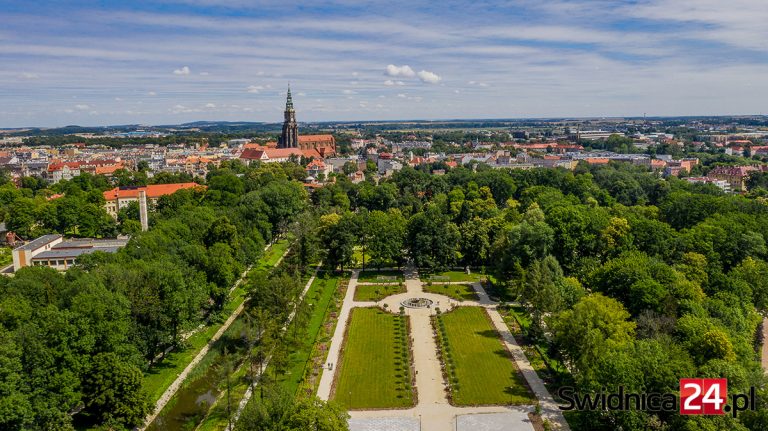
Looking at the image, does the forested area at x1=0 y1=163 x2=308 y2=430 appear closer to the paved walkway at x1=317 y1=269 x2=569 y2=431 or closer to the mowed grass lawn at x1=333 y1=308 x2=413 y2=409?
the mowed grass lawn at x1=333 y1=308 x2=413 y2=409

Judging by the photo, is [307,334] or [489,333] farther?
[489,333]

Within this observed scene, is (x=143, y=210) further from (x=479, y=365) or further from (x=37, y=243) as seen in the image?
(x=479, y=365)

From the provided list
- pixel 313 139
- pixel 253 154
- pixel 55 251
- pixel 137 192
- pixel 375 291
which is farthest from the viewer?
pixel 313 139

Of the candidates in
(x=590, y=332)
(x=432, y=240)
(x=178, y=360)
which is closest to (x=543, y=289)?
(x=590, y=332)

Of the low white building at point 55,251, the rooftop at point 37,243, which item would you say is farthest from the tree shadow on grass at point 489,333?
the rooftop at point 37,243

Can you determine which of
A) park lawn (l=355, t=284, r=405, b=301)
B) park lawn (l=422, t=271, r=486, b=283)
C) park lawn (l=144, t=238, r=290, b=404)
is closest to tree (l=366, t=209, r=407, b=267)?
park lawn (l=422, t=271, r=486, b=283)

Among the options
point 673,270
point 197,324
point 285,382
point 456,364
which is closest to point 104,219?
point 197,324

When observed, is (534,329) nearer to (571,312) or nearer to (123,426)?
(571,312)

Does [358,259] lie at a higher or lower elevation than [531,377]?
higher
